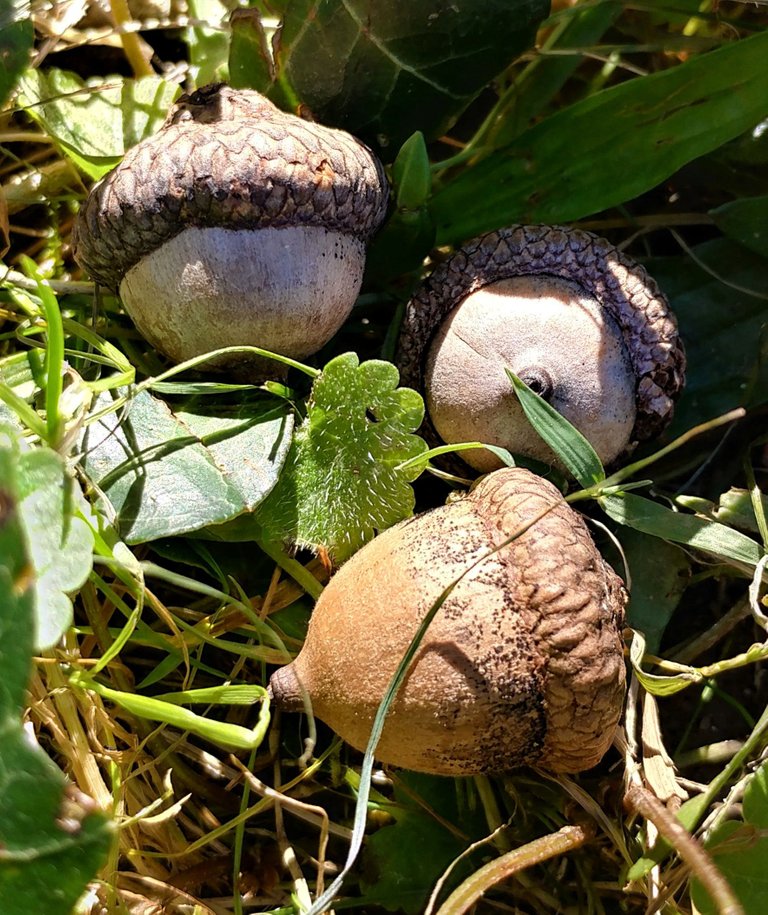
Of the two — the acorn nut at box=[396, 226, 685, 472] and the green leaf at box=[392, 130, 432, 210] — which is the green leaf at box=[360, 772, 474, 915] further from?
the green leaf at box=[392, 130, 432, 210]

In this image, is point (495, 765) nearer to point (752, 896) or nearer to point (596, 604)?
point (596, 604)

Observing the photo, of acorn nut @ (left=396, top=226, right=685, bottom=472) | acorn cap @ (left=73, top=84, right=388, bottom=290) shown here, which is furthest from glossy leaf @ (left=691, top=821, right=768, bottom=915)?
acorn cap @ (left=73, top=84, right=388, bottom=290)

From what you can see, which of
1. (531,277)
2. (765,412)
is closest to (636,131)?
(531,277)

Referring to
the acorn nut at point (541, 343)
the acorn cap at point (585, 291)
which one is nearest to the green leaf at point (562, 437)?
the acorn nut at point (541, 343)

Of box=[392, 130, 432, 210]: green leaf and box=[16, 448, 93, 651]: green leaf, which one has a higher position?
box=[392, 130, 432, 210]: green leaf

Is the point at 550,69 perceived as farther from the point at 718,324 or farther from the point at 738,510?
the point at 738,510

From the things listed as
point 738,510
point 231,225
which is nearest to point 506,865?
point 738,510

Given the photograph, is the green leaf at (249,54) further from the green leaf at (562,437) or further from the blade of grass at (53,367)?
the green leaf at (562,437)
